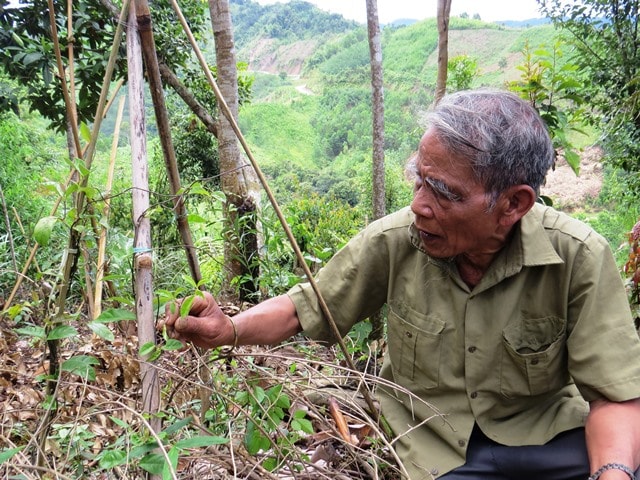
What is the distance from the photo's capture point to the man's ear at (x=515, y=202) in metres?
1.35

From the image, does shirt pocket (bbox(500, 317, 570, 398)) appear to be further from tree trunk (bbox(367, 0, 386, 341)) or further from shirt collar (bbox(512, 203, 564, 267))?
tree trunk (bbox(367, 0, 386, 341))

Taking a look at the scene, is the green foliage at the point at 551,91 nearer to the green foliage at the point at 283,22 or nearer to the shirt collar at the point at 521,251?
the shirt collar at the point at 521,251

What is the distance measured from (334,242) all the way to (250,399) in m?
4.37

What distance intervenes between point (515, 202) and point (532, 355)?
42cm

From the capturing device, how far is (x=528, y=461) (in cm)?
152

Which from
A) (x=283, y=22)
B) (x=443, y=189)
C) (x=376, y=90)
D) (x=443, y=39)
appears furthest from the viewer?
(x=283, y=22)

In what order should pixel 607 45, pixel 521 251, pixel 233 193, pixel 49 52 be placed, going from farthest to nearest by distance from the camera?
pixel 607 45 → pixel 49 52 → pixel 233 193 → pixel 521 251

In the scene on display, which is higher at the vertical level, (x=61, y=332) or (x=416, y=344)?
(x=61, y=332)

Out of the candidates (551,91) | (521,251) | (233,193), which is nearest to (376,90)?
(551,91)

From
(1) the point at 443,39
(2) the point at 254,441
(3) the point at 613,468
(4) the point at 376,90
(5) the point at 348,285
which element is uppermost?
(1) the point at 443,39

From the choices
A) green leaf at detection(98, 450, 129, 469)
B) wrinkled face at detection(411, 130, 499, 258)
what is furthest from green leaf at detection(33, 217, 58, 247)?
wrinkled face at detection(411, 130, 499, 258)

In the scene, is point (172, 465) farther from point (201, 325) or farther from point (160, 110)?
point (160, 110)

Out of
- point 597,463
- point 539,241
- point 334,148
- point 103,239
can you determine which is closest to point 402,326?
point 539,241

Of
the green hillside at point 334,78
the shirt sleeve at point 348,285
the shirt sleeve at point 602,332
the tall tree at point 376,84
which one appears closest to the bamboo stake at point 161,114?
the shirt sleeve at point 348,285
